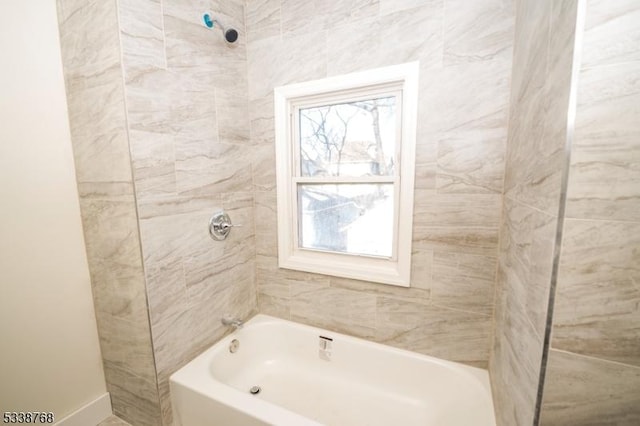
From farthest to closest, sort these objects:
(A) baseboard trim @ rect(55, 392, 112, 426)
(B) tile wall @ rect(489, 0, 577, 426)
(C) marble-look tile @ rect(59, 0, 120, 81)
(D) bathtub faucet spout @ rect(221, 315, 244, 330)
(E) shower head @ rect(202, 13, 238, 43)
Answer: (D) bathtub faucet spout @ rect(221, 315, 244, 330)
(E) shower head @ rect(202, 13, 238, 43)
(A) baseboard trim @ rect(55, 392, 112, 426)
(C) marble-look tile @ rect(59, 0, 120, 81)
(B) tile wall @ rect(489, 0, 577, 426)

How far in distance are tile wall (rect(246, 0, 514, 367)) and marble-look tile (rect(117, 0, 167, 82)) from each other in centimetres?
59

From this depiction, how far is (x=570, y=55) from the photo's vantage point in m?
0.57

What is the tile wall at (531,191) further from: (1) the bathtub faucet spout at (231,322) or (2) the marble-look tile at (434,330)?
(1) the bathtub faucet spout at (231,322)

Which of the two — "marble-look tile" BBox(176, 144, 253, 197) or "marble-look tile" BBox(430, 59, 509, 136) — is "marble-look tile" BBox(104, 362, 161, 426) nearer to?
"marble-look tile" BBox(176, 144, 253, 197)

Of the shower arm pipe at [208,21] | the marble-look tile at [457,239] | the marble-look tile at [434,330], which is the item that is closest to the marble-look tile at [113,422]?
the marble-look tile at [434,330]

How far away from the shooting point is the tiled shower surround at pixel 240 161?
1.10 meters

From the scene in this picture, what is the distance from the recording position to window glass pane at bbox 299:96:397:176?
1.49 meters

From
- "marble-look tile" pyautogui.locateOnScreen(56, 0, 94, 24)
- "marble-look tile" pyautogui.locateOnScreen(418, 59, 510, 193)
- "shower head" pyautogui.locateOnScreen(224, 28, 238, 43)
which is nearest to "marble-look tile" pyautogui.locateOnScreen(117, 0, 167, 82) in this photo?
"marble-look tile" pyautogui.locateOnScreen(56, 0, 94, 24)

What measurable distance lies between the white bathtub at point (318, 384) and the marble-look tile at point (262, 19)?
194 centimetres

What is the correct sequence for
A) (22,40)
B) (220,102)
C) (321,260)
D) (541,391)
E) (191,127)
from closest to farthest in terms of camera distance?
(541,391) < (22,40) < (191,127) < (220,102) < (321,260)

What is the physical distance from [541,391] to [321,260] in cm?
120

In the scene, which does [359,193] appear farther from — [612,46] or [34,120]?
[34,120]

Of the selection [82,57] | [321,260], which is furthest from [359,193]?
[82,57]

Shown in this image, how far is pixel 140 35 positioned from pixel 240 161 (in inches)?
30.0
